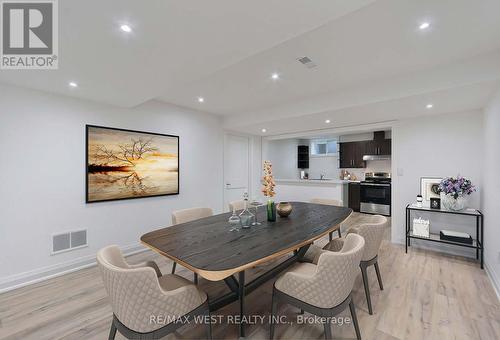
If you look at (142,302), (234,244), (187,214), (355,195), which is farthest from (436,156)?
(142,302)

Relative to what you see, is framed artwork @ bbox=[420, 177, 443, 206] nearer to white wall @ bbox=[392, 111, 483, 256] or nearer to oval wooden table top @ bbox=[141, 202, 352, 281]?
white wall @ bbox=[392, 111, 483, 256]

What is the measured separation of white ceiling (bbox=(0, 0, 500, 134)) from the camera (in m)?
1.40

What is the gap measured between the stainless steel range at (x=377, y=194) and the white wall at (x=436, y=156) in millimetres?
2289

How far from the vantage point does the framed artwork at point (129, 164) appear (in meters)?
3.06

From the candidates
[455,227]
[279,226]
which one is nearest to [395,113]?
[455,227]

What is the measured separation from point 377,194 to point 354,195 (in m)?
0.64

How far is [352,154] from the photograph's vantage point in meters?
6.93

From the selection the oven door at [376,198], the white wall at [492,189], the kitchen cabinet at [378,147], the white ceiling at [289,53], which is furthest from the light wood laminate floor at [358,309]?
the kitchen cabinet at [378,147]

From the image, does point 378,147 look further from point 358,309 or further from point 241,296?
point 241,296

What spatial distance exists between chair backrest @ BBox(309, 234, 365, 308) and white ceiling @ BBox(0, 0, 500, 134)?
1509 millimetres

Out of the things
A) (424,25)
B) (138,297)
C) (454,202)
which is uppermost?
(424,25)

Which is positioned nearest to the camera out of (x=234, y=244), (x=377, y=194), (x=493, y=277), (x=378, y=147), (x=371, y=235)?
(x=234, y=244)

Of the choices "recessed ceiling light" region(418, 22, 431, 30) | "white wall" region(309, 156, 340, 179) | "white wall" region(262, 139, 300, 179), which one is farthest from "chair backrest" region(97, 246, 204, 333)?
"white wall" region(309, 156, 340, 179)

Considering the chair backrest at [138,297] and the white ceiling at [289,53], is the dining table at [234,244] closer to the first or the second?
the chair backrest at [138,297]
